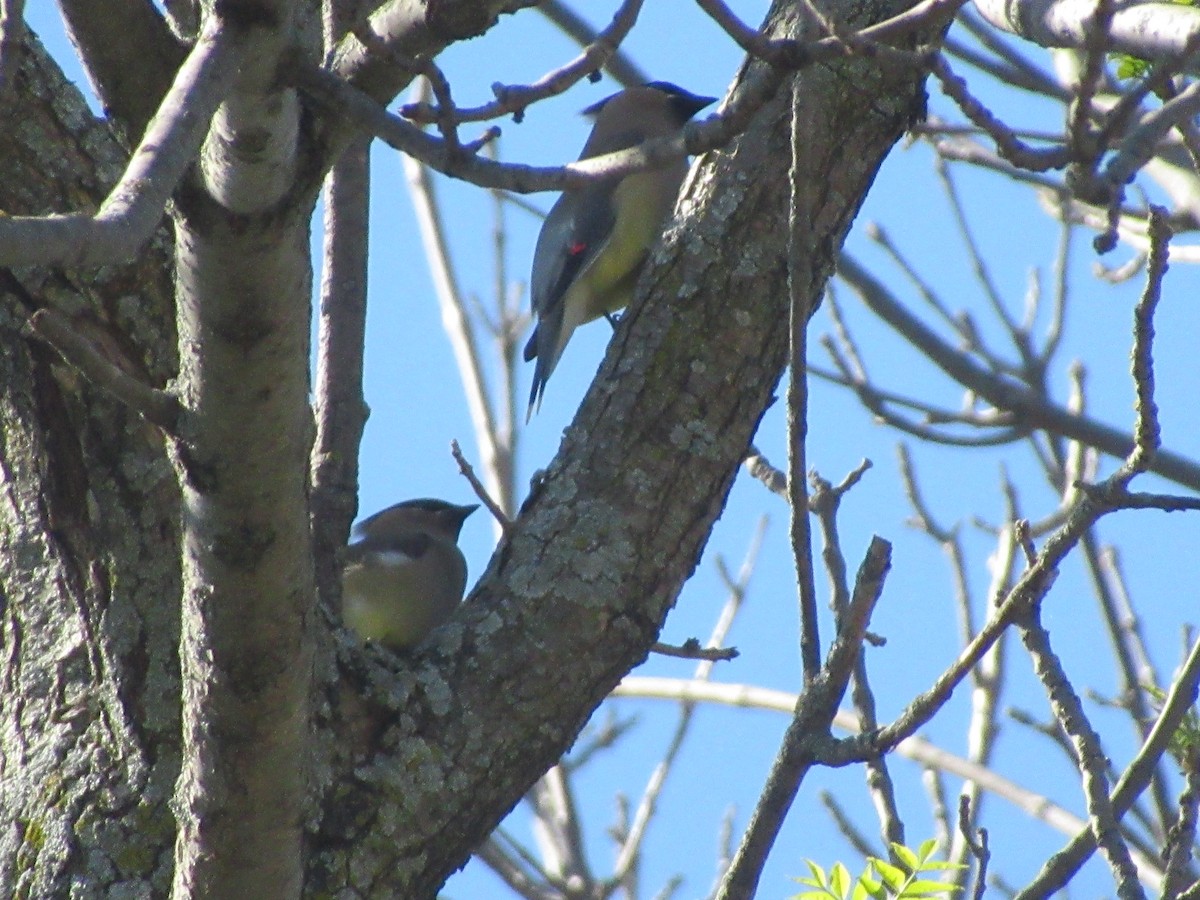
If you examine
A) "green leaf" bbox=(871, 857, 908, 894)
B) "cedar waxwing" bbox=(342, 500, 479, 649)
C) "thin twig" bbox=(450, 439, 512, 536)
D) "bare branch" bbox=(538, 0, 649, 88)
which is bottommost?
"green leaf" bbox=(871, 857, 908, 894)

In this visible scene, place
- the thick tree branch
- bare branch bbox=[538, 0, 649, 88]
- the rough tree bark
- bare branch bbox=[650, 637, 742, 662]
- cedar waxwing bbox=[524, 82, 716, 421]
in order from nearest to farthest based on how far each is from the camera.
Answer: the thick tree branch → the rough tree bark → bare branch bbox=[650, 637, 742, 662] → bare branch bbox=[538, 0, 649, 88] → cedar waxwing bbox=[524, 82, 716, 421]

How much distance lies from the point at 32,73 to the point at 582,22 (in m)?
1.75

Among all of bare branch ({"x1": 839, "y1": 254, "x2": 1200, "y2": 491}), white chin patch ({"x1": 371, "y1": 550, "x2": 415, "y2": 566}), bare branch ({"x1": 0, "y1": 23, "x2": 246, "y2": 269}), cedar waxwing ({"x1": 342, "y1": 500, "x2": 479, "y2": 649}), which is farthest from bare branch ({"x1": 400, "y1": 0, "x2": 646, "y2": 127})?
white chin patch ({"x1": 371, "y1": 550, "x2": 415, "y2": 566})

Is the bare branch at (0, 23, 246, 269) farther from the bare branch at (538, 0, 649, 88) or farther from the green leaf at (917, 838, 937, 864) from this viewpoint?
the bare branch at (538, 0, 649, 88)

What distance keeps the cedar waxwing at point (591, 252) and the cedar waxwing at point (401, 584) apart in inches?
26.0

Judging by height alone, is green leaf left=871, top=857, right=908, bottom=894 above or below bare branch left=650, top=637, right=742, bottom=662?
below

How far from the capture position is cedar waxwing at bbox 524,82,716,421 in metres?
5.38

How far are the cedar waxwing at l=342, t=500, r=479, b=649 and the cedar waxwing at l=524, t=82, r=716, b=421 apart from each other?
0.66m

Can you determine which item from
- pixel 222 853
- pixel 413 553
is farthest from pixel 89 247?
pixel 413 553

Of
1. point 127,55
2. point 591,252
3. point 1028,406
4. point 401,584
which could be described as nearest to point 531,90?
point 127,55

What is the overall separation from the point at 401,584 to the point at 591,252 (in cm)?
131

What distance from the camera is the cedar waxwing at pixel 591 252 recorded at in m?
5.38

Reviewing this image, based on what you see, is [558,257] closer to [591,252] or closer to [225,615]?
[591,252]

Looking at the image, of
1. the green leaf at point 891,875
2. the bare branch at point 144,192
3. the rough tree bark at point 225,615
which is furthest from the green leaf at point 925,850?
the bare branch at point 144,192
